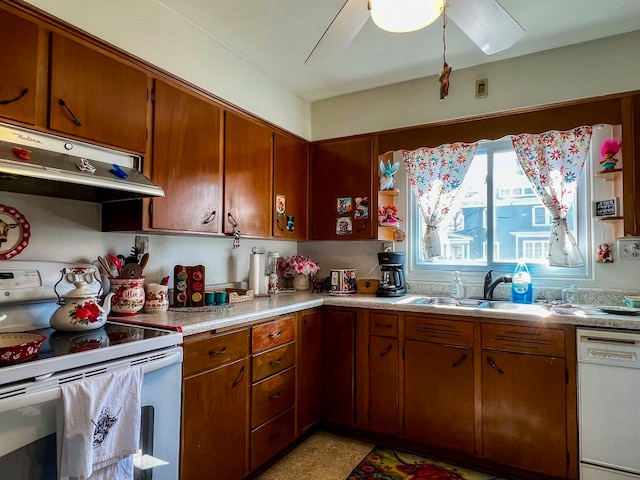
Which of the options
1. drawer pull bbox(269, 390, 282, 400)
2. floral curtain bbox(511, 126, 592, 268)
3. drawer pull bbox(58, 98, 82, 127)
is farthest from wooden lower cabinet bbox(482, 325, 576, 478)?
drawer pull bbox(58, 98, 82, 127)

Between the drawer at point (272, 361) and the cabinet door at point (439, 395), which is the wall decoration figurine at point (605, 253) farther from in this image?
the drawer at point (272, 361)

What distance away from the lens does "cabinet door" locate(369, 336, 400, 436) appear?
97.2 inches

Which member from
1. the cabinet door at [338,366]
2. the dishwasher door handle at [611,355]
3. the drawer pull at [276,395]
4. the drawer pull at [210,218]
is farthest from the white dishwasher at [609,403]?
the drawer pull at [210,218]

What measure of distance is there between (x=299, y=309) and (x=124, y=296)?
1011mm

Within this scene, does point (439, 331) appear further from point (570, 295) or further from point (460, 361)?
point (570, 295)

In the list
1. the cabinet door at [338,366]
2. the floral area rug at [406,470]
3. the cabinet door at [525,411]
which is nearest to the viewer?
the cabinet door at [525,411]

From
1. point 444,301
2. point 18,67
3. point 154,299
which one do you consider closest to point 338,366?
point 444,301

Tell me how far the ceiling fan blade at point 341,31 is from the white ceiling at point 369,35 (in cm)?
50

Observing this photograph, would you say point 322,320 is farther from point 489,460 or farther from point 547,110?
point 547,110

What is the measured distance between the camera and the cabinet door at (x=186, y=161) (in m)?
1.94

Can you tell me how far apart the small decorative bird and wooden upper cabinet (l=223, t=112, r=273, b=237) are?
88cm

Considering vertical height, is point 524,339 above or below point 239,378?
above

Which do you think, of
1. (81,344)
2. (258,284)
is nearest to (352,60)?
(258,284)

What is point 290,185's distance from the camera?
2988 mm
